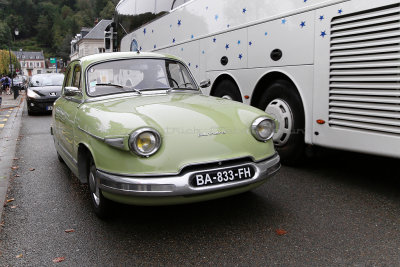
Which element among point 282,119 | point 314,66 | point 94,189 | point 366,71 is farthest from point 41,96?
point 366,71

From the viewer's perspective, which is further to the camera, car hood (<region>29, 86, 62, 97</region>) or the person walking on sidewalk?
the person walking on sidewalk

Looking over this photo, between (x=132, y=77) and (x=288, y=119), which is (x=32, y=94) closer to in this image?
(x=132, y=77)

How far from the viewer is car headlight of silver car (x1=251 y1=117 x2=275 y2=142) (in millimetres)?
3522

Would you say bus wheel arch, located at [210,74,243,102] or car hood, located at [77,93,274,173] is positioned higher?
bus wheel arch, located at [210,74,243,102]

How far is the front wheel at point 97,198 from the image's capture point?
3604 mm

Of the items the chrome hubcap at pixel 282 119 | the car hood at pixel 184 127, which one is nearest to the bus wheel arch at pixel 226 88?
the chrome hubcap at pixel 282 119

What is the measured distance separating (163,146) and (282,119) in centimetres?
268

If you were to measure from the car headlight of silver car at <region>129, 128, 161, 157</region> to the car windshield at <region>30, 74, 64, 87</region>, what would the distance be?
12924 millimetres

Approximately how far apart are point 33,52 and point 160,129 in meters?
169

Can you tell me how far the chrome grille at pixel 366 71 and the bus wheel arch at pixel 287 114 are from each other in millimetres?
642

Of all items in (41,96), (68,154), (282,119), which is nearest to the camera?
(68,154)

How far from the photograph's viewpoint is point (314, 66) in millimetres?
4770

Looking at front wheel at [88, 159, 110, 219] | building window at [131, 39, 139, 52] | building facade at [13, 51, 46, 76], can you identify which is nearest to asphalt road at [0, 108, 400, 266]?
front wheel at [88, 159, 110, 219]

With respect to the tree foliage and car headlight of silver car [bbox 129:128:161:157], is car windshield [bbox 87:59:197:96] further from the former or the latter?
the tree foliage
